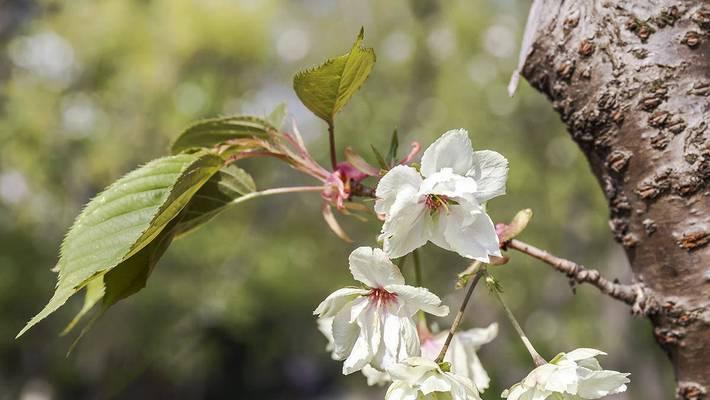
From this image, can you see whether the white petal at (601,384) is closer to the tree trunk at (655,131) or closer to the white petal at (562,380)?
the white petal at (562,380)

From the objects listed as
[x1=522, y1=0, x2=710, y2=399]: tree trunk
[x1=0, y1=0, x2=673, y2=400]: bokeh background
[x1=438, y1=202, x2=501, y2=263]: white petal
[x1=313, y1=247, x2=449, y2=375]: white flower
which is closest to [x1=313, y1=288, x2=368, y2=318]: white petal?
[x1=313, y1=247, x2=449, y2=375]: white flower

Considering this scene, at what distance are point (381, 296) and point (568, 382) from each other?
0.65ft

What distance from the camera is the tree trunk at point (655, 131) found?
2.47 feet

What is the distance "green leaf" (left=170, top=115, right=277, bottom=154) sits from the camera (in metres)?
0.86

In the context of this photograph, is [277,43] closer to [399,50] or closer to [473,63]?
[399,50]

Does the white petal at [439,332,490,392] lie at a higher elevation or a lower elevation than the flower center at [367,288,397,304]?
lower

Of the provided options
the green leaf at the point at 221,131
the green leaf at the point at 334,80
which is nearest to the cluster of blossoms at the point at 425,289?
the green leaf at the point at 334,80

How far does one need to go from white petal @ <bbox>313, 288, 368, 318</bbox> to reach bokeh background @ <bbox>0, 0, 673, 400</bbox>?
463cm

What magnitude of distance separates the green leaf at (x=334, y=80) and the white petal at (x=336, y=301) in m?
0.23

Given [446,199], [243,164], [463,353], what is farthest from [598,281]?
[243,164]

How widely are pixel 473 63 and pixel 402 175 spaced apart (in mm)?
9064

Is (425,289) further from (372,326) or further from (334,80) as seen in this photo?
(334,80)

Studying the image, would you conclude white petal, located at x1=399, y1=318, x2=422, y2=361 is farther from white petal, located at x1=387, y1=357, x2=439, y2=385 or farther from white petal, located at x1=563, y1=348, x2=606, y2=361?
white petal, located at x1=563, y1=348, x2=606, y2=361

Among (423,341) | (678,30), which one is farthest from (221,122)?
(678,30)
